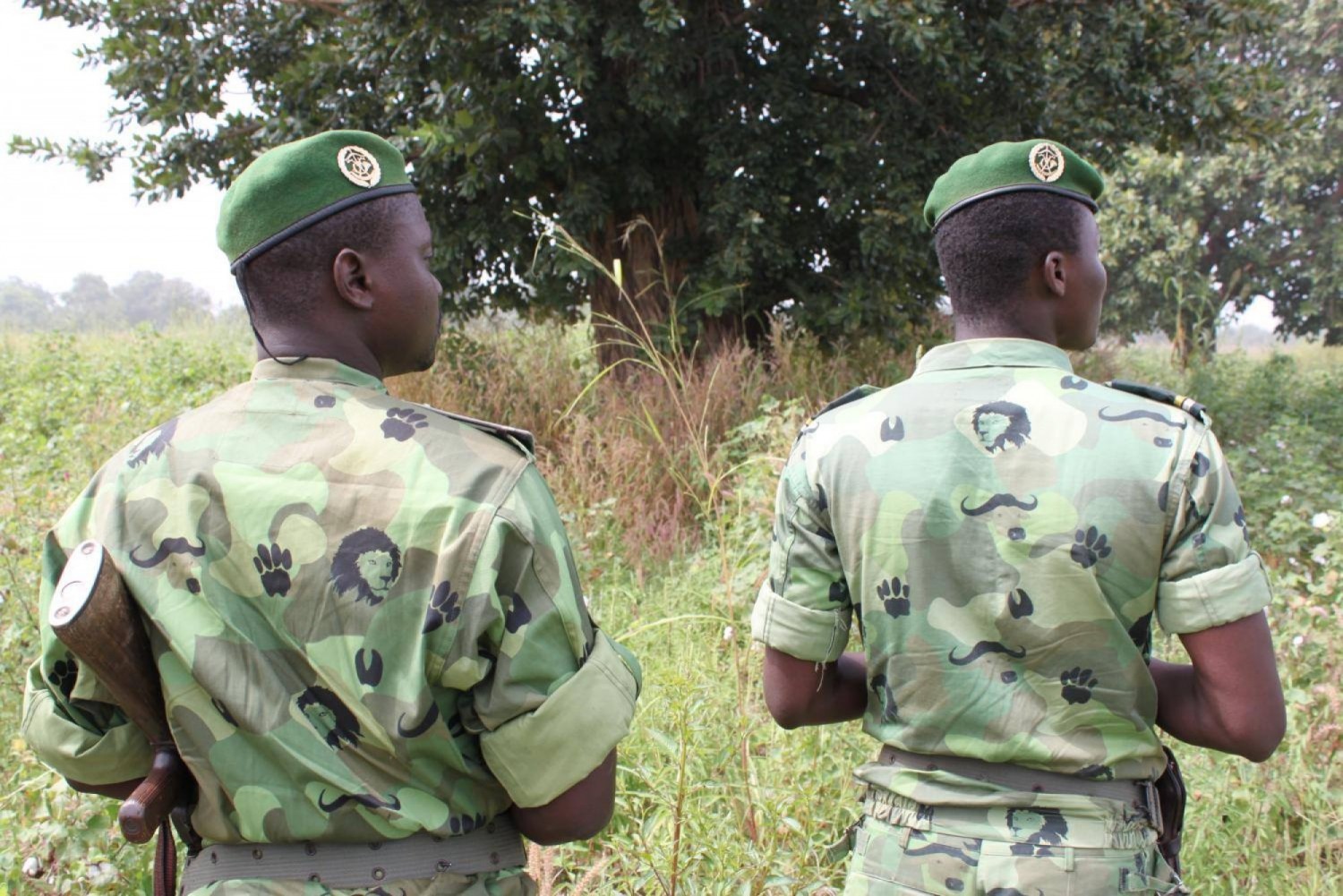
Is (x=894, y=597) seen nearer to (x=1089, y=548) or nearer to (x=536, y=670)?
(x=1089, y=548)

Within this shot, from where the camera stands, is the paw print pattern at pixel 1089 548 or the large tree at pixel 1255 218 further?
the large tree at pixel 1255 218

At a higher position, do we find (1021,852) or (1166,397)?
(1166,397)

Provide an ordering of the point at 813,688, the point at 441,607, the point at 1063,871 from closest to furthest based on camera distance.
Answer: the point at 441,607
the point at 1063,871
the point at 813,688

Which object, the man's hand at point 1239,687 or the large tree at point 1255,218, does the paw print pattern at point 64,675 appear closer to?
the man's hand at point 1239,687

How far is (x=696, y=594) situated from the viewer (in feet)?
13.9

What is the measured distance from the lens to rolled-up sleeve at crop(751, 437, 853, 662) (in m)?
1.62

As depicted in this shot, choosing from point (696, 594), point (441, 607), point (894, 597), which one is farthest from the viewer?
point (696, 594)

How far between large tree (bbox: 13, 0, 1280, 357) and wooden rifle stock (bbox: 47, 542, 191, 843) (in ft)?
16.3

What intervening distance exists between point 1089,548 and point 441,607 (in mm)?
845

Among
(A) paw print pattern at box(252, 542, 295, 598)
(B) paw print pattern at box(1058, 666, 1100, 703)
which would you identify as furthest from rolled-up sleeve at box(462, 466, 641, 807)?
(B) paw print pattern at box(1058, 666, 1100, 703)

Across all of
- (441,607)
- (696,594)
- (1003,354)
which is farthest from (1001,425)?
(696,594)

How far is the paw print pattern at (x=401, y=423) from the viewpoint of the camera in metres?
1.31

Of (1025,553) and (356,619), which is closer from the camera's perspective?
(356,619)

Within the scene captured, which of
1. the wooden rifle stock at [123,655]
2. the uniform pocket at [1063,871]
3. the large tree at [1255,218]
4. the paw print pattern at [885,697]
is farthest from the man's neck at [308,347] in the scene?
the large tree at [1255,218]
